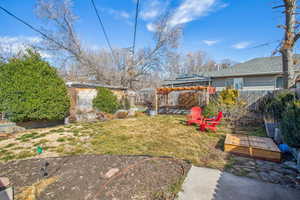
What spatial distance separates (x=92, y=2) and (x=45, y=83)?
4276mm

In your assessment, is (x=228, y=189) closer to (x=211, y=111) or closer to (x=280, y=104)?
(x=280, y=104)

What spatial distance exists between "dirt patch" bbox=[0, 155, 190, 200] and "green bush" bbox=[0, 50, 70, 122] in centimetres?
350

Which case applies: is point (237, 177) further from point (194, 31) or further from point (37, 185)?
point (194, 31)

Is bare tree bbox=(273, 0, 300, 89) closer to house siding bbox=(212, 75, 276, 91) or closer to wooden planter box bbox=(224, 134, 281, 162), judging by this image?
wooden planter box bbox=(224, 134, 281, 162)

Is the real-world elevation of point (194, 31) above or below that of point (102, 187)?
above

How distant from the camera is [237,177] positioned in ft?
7.49

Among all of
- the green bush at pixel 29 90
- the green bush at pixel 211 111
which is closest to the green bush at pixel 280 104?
the green bush at pixel 211 111

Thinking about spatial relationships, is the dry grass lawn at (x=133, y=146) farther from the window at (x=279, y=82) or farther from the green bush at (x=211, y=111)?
the window at (x=279, y=82)

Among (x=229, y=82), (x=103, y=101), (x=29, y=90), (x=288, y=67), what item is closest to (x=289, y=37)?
(x=288, y=67)

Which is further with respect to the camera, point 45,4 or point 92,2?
point 45,4

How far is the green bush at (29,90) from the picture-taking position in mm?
5363

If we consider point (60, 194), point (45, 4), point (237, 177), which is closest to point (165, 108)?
point (237, 177)

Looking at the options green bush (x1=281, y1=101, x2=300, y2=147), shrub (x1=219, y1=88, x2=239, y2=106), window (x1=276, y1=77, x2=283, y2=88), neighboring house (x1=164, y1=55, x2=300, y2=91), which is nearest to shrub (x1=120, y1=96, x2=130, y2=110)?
shrub (x1=219, y1=88, x2=239, y2=106)

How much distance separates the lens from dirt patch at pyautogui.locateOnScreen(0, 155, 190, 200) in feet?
6.47
